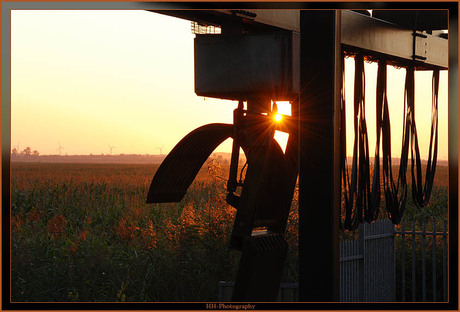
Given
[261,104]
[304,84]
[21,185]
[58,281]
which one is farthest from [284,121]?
[21,185]

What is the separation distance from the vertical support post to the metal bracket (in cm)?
265

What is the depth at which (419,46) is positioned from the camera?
6855 millimetres

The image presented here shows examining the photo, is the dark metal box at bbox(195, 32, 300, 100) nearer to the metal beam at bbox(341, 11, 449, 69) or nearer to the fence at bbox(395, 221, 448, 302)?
the metal beam at bbox(341, 11, 449, 69)

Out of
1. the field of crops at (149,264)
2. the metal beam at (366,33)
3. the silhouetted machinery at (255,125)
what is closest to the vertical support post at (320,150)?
the metal beam at (366,33)

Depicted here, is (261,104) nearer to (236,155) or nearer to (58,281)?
(236,155)

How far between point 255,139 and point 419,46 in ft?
8.48

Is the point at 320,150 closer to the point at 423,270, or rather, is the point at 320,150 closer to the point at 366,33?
the point at 366,33

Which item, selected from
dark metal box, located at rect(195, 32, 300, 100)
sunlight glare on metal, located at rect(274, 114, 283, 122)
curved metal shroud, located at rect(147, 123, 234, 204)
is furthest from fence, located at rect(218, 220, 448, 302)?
dark metal box, located at rect(195, 32, 300, 100)

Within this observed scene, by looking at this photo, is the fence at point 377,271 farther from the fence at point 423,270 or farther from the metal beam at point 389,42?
the metal beam at point 389,42

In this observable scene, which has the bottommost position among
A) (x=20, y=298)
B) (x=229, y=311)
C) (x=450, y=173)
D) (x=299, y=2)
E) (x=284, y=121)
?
(x=20, y=298)

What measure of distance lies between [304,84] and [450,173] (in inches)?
41.6

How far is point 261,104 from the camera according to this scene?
5.11 meters

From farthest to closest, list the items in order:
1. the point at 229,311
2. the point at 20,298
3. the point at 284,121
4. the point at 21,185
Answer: the point at 21,185 < the point at 20,298 < the point at 284,121 < the point at 229,311

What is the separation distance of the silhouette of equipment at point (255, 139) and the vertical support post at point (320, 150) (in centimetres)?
41
